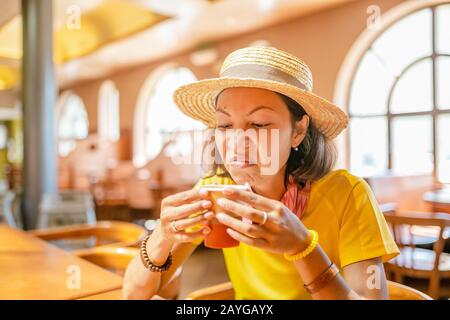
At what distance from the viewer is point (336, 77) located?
2.73 feet

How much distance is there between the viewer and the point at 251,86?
0.71m

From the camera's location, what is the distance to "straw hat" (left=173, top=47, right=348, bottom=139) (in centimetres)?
71

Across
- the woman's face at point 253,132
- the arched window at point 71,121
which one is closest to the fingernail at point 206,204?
the woman's face at point 253,132

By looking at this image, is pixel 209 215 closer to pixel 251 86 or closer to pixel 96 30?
pixel 251 86

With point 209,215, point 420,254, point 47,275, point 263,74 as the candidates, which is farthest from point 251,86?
point 420,254

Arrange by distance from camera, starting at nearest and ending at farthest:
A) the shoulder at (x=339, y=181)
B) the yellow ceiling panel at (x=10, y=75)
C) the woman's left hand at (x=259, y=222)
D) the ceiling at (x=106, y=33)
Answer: the woman's left hand at (x=259, y=222) < the shoulder at (x=339, y=181) < the ceiling at (x=106, y=33) < the yellow ceiling panel at (x=10, y=75)

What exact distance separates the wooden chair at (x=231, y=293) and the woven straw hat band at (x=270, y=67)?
45 cm

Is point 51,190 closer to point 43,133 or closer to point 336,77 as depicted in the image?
point 43,133

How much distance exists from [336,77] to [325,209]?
10.8 inches

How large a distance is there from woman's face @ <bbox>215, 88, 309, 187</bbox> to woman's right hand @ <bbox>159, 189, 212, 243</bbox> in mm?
116

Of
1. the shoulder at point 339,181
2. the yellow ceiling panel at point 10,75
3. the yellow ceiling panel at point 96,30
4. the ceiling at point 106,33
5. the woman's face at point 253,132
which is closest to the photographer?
the woman's face at point 253,132

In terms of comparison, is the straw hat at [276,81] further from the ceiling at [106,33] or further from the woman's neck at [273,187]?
the ceiling at [106,33]

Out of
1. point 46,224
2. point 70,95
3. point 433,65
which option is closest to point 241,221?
point 433,65

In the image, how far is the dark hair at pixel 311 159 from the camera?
794mm
